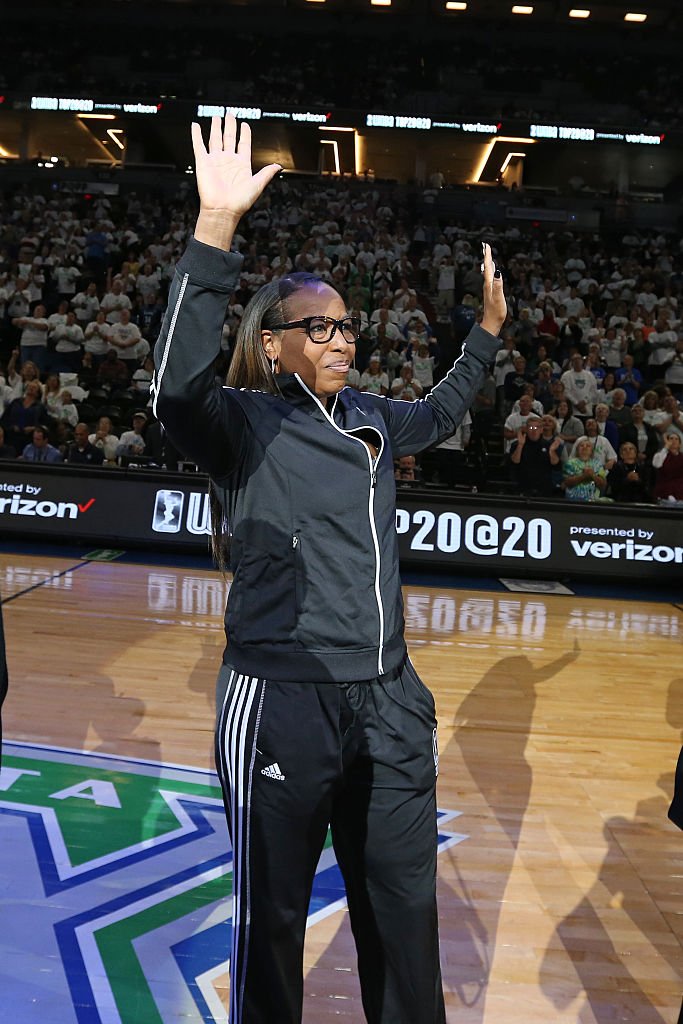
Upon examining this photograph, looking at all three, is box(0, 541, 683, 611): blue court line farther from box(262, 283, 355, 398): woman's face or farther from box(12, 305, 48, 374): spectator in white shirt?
box(262, 283, 355, 398): woman's face

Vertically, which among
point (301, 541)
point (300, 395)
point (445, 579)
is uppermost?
point (300, 395)

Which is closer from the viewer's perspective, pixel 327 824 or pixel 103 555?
pixel 327 824

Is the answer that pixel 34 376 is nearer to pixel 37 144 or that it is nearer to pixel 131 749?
pixel 131 749

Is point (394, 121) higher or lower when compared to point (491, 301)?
higher

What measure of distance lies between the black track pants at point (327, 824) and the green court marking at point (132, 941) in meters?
0.94

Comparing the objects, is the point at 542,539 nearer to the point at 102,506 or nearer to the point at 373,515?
the point at 102,506

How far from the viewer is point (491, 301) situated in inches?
111

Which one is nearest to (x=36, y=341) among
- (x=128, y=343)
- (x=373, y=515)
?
(x=128, y=343)

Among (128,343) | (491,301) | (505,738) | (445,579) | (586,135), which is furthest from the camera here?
(586,135)

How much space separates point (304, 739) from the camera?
214 cm

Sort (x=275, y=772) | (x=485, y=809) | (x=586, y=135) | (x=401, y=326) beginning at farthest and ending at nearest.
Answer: (x=586, y=135) → (x=401, y=326) → (x=485, y=809) → (x=275, y=772)

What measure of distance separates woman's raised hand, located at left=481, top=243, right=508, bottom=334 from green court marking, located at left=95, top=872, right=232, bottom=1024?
7.51ft

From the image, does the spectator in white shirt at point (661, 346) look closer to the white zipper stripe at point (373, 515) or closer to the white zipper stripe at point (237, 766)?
the white zipper stripe at point (373, 515)

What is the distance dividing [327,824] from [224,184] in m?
1.37
